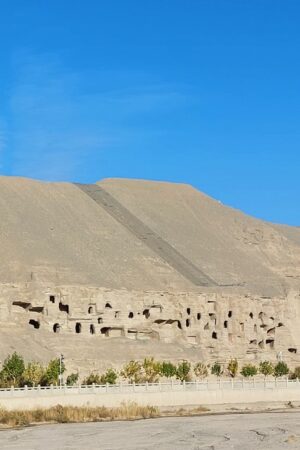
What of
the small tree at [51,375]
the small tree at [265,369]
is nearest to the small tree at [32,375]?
the small tree at [51,375]

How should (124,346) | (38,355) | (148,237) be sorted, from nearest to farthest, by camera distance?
(38,355)
(124,346)
(148,237)

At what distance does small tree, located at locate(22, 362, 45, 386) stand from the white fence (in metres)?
4.01

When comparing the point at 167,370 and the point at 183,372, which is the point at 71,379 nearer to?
the point at 167,370

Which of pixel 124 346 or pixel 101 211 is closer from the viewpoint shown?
pixel 124 346

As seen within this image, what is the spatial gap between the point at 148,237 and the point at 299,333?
19.6 m

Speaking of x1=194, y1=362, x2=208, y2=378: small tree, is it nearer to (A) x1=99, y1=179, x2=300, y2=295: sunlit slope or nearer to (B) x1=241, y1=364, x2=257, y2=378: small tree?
(B) x1=241, y1=364, x2=257, y2=378: small tree

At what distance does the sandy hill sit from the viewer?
86438 millimetres

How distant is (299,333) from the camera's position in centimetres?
9275

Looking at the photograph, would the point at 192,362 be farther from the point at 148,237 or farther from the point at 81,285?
the point at 148,237

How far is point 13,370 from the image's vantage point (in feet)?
208

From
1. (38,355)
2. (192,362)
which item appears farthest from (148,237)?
(38,355)

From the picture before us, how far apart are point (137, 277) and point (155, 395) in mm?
31225

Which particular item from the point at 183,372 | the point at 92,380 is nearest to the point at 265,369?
the point at 183,372

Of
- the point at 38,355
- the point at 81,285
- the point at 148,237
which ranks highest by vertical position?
the point at 148,237
